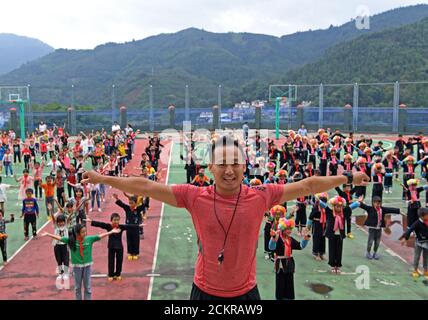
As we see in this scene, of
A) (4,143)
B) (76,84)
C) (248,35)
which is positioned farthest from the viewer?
(248,35)

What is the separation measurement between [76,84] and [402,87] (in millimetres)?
66102

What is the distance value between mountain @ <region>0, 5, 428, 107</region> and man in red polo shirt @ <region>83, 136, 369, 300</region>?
203 ft

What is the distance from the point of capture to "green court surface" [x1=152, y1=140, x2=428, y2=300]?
8328mm

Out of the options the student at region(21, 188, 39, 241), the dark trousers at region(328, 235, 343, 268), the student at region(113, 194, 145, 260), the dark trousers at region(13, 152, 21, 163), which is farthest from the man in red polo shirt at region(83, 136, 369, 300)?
the dark trousers at region(13, 152, 21, 163)

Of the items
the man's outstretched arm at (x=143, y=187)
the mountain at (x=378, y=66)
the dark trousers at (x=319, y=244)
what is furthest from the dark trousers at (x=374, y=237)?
the mountain at (x=378, y=66)

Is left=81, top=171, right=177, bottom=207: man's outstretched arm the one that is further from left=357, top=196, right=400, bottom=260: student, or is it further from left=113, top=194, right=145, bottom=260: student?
left=357, top=196, right=400, bottom=260: student

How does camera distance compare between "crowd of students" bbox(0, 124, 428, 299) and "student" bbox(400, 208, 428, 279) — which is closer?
"crowd of students" bbox(0, 124, 428, 299)

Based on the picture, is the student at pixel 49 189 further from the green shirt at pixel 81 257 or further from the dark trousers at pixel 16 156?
the dark trousers at pixel 16 156

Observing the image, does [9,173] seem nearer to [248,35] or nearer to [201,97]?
[201,97]

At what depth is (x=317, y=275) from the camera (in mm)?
9258

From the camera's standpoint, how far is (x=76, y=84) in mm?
94375

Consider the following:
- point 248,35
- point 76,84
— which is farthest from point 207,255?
point 248,35

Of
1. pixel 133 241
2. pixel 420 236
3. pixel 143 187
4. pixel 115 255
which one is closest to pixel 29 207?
pixel 133 241

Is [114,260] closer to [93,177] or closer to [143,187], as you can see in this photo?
[93,177]
